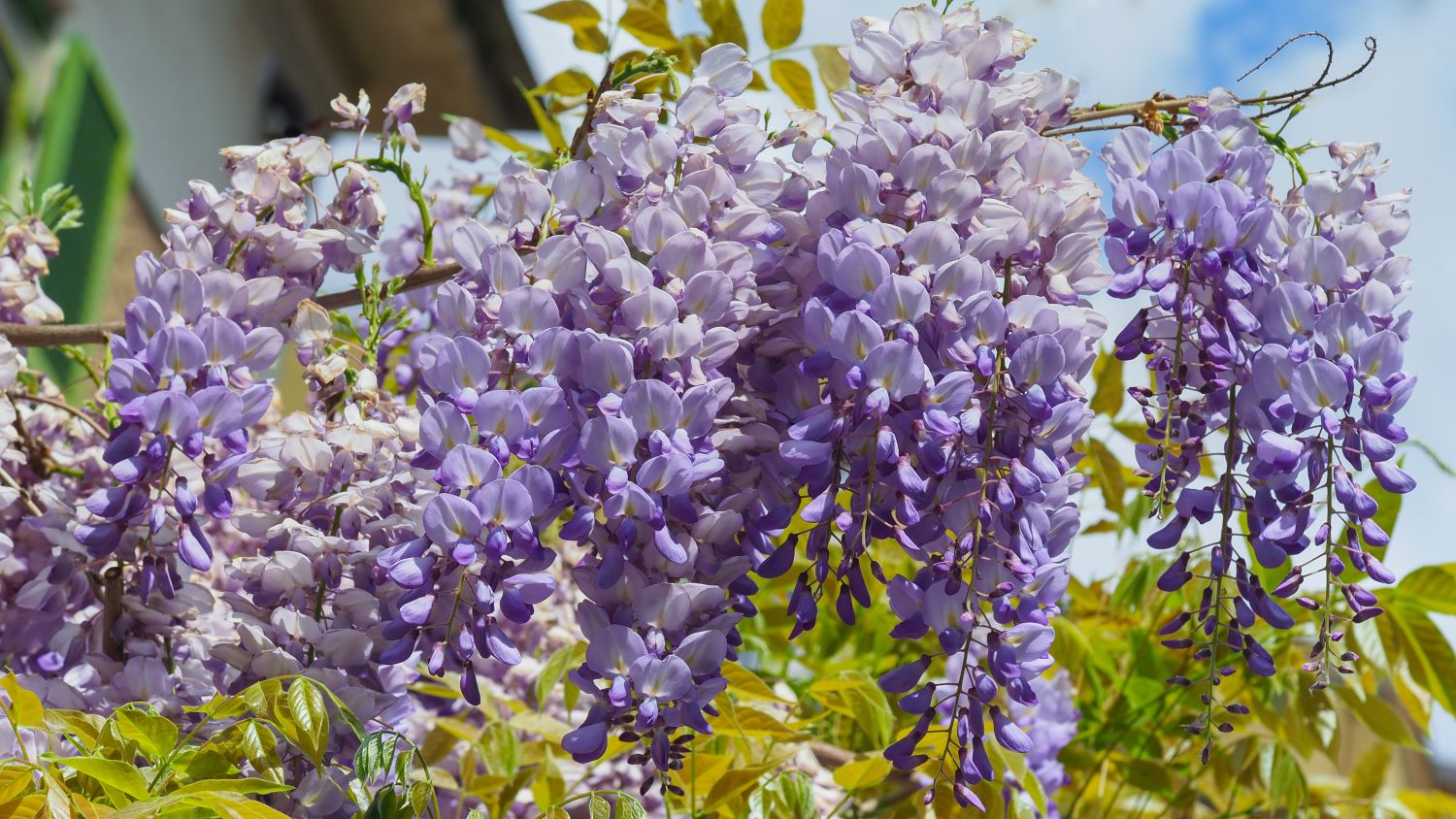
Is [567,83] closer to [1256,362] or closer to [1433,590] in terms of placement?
[1256,362]

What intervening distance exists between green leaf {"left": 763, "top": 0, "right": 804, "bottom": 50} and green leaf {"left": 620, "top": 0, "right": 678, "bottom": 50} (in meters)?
0.09

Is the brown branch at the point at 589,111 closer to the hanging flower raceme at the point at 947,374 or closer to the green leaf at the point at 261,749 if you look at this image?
the hanging flower raceme at the point at 947,374

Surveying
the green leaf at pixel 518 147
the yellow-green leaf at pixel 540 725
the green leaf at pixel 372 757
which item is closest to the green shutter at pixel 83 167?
the green leaf at pixel 518 147

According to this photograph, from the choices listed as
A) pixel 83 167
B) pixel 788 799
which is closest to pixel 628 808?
pixel 788 799

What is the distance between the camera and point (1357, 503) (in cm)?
78

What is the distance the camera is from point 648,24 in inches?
50.7

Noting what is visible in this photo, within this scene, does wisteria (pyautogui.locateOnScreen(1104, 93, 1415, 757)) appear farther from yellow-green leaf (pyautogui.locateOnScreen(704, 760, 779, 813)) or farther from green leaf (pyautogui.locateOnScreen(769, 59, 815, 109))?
green leaf (pyautogui.locateOnScreen(769, 59, 815, 109))

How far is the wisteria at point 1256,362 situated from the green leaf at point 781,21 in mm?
499

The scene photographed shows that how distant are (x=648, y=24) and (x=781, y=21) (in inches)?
5.1

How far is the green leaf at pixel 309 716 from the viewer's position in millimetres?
736

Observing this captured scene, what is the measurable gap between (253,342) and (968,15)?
1.67 feet

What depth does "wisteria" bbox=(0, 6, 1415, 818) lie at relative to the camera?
74cm

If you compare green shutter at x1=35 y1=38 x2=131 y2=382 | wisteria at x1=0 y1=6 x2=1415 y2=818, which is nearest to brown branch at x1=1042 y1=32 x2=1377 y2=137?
wisteria at x1=0 y1=6 x2=1415 y2=818

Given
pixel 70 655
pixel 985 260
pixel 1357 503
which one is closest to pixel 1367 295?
pixel 1357 503
